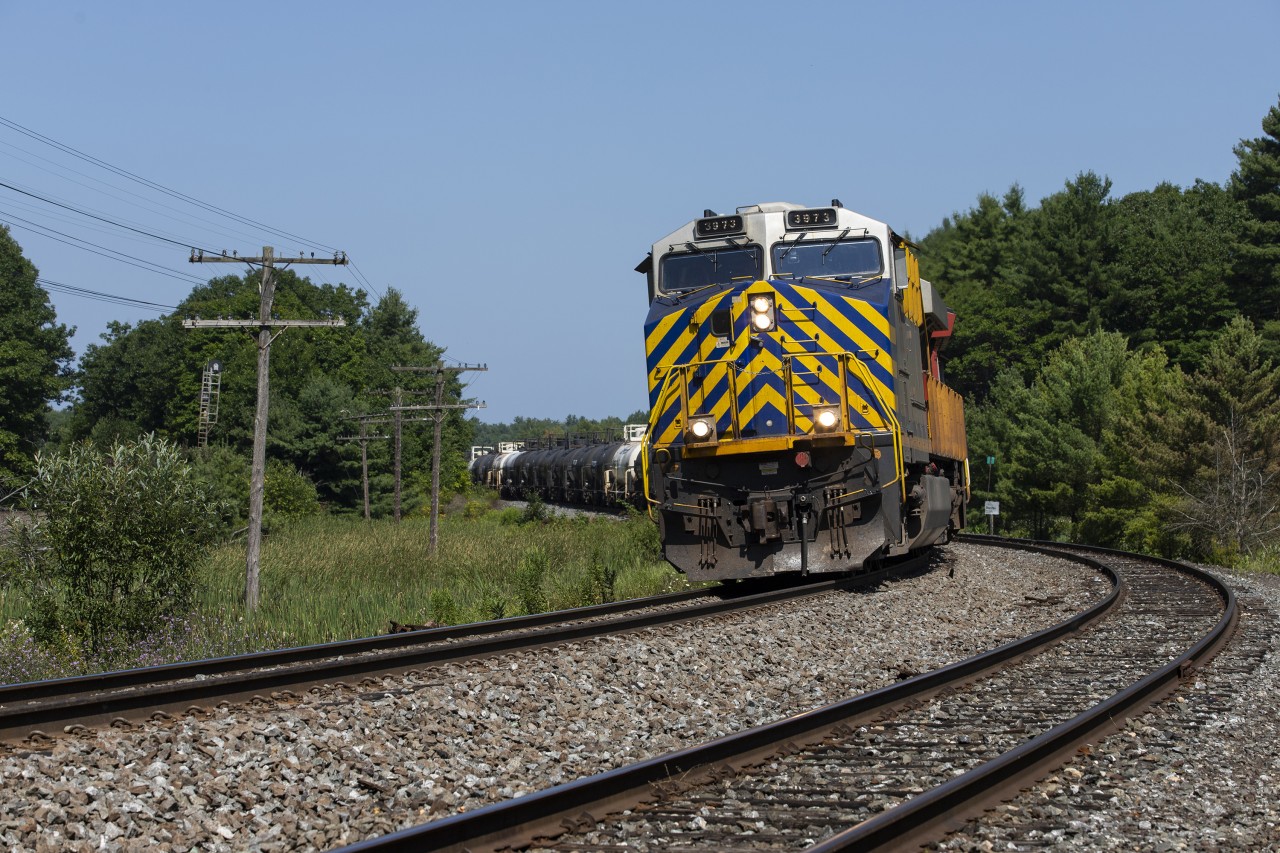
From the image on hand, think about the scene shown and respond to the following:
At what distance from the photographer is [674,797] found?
508 centimetres

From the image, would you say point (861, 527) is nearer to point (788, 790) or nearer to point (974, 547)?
point (788, 790)

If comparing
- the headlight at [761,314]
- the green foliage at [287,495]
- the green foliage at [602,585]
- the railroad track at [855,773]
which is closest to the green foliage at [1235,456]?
the green foliage at [602,585]

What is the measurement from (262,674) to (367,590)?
9519mm

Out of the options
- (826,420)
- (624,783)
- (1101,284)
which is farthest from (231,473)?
(1101,284)

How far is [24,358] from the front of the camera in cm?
6338

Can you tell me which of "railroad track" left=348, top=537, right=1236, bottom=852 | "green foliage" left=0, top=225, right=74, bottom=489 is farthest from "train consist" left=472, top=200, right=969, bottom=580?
"green foliage" left=0, top=225, right=74, bottom=489

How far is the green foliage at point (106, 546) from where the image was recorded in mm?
12422

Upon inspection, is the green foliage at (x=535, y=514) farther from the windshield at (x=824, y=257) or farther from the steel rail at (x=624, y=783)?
the steel rail at (x=624, y=783)

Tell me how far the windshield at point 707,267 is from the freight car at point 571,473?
21.0 meters

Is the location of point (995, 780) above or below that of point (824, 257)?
below

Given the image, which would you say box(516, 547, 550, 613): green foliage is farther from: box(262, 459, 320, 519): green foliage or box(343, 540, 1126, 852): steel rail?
box(262, 459, 320, 519): green foliage

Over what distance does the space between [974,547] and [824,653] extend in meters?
16.8

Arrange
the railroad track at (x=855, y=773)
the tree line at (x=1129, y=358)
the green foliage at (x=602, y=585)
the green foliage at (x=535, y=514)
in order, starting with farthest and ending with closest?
1. the green foliage at (x=535, y=514)
2. the tree line at (x=1129, y=358)
3. the green foliage at (x=602, y=585)
4. the railroad track at (x=855, y=773)

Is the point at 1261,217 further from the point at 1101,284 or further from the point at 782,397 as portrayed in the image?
the point at 782,397
